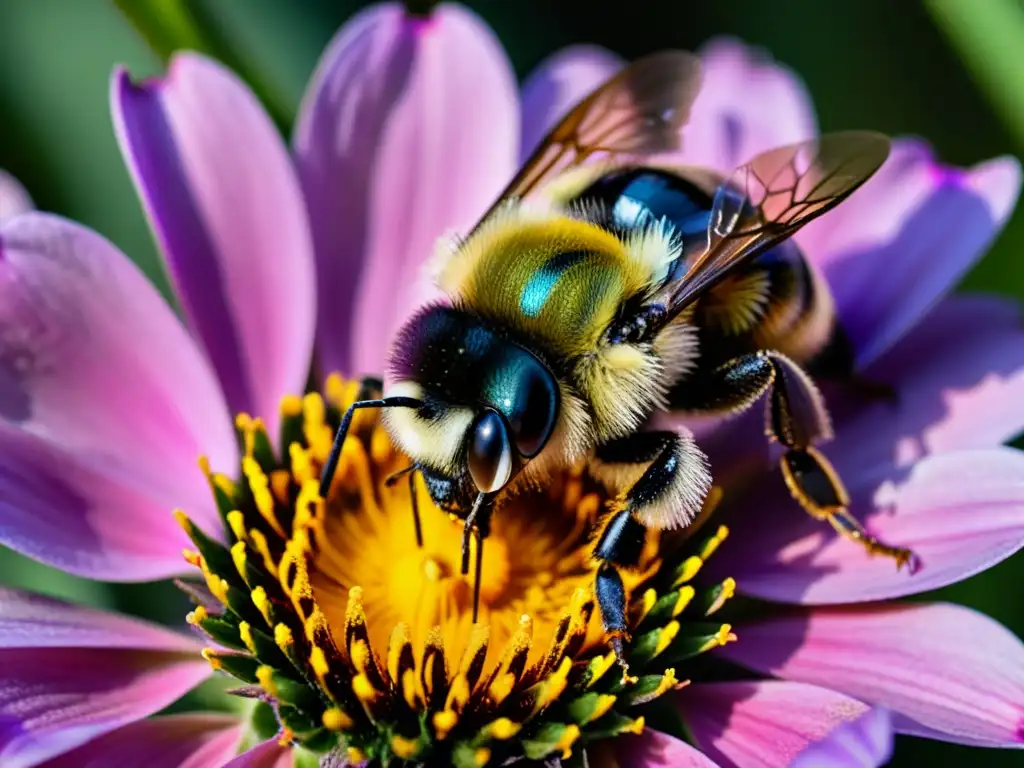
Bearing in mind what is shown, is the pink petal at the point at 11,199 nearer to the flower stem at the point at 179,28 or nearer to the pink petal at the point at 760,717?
the flower stem at the point at 179,28

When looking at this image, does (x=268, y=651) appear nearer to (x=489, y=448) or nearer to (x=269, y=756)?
(x=269, y=756)

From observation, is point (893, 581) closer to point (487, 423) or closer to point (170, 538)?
point (487, 423)

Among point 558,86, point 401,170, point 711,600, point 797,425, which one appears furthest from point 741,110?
point 711,600

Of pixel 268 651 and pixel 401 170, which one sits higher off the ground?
pixel 401 170

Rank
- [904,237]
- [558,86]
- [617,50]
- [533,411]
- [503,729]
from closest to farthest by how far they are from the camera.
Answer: [533,411]
[503,729]
[904,237]
[558,86]
[617,50]

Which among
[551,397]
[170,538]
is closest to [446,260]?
[551,397]

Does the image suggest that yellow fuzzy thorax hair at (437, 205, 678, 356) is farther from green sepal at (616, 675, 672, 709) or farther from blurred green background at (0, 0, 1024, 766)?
blurred green background at (0, 0, 1024, 766)

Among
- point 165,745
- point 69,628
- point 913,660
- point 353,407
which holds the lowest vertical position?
point 913,660
